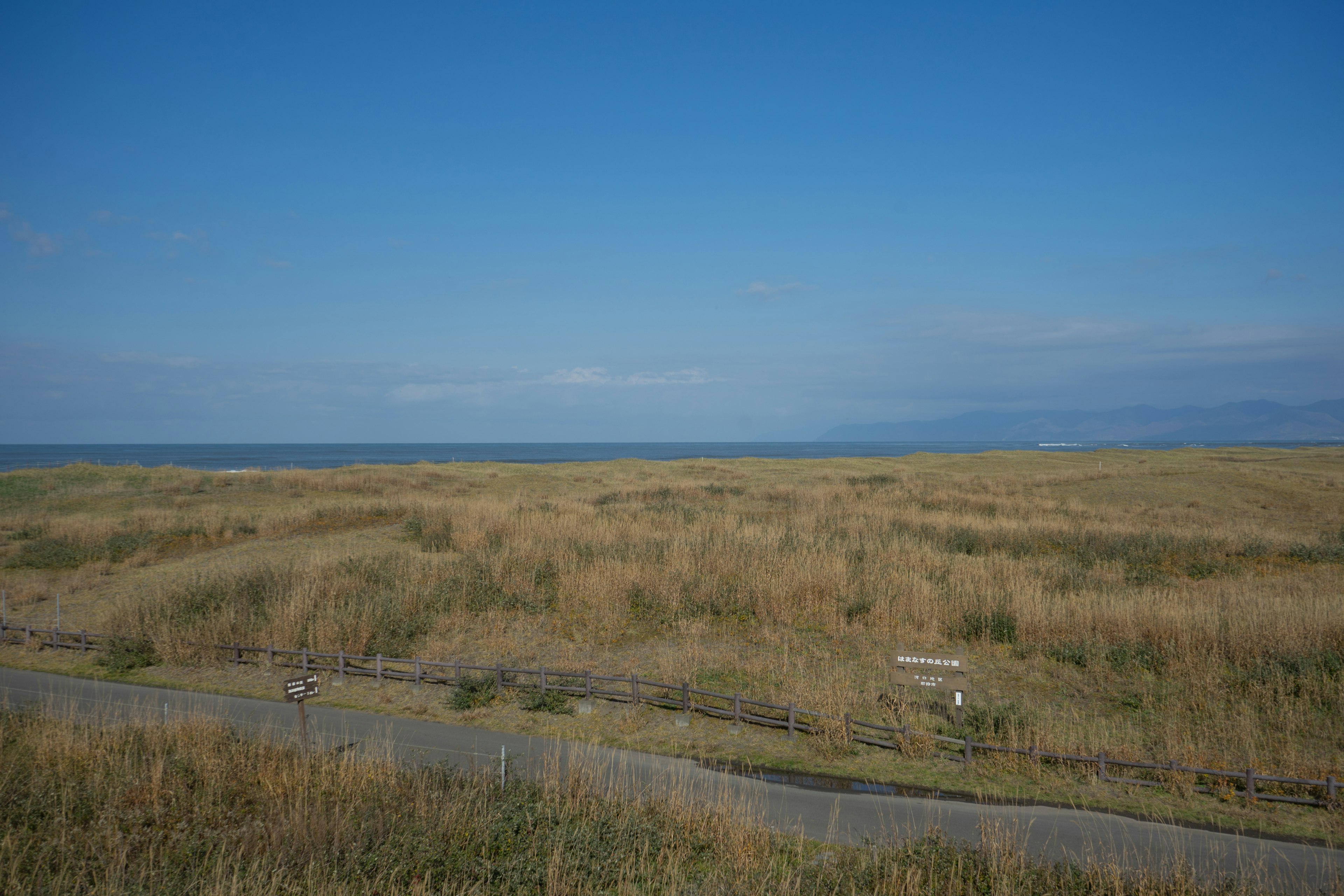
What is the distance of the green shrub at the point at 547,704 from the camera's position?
544 inches

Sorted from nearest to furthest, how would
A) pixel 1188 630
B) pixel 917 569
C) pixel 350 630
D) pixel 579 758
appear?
pixel 579 758
pixel 1188 630
pixel 350 630
pixel 917 569

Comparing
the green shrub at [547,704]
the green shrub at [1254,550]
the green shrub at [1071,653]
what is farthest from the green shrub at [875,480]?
the green shrub at [547,704]

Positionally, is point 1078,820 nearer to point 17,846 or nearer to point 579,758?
point 579,758

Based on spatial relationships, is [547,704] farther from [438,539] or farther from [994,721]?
[438,539]

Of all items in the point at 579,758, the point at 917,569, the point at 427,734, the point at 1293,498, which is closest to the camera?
the point at 579,758

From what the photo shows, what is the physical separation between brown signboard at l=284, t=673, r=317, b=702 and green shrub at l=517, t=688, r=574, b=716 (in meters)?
4.61

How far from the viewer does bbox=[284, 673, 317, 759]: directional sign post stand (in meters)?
9.85

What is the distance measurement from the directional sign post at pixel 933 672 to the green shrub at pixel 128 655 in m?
17.2

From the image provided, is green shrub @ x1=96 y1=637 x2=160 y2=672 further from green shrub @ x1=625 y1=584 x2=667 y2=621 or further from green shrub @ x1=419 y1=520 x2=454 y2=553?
green shrub @ x1=625 y1=584 x2=667 y2=621

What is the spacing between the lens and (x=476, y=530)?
90.4 ft

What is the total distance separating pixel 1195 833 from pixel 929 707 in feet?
17.0

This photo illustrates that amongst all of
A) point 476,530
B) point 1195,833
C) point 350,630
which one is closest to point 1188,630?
point 1195,833

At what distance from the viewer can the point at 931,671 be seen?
12.3 m

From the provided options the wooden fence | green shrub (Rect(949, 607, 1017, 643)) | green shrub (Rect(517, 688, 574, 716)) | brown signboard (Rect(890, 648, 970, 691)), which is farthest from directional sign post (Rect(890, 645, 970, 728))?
green shrub (Rect(517, 688, 574, 716))
